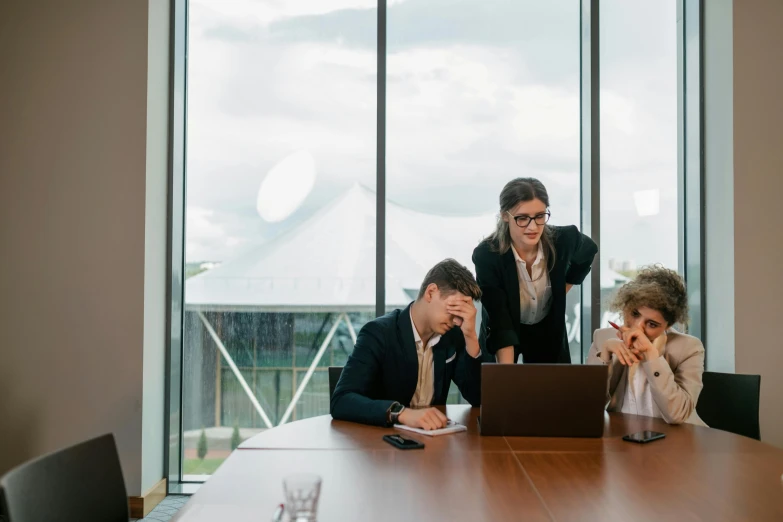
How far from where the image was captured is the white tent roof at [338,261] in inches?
154

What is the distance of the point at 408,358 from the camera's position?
2543 mm

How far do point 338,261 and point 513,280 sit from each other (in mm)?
1359

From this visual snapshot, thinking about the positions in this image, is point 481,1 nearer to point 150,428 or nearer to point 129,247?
point 129,247

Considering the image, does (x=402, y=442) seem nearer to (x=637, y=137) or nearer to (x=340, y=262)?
(x=340, y=262)

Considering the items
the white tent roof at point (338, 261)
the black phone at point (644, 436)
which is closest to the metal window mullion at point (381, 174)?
the white tent roof at point (338, 261)

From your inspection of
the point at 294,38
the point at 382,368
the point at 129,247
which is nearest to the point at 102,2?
the point at 294,38

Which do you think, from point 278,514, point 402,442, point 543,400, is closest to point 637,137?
point 543,400

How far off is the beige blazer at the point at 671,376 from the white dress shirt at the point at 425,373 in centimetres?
65

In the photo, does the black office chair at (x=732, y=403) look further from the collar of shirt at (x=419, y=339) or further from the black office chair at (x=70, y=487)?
the black office chair at (x=70, y=487)

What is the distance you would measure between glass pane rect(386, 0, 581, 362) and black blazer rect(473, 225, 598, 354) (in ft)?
3.21

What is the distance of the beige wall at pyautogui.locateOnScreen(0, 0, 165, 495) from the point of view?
138 inches

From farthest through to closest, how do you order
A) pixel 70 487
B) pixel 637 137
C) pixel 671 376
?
pixel 637 137 → pixel 671 376 → pixel 70 487

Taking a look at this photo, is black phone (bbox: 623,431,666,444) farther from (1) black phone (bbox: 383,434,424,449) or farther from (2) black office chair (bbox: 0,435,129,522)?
(2) black office chair (bbox: 0,435,129,522)

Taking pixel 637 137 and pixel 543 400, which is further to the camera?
pixel 637 137
